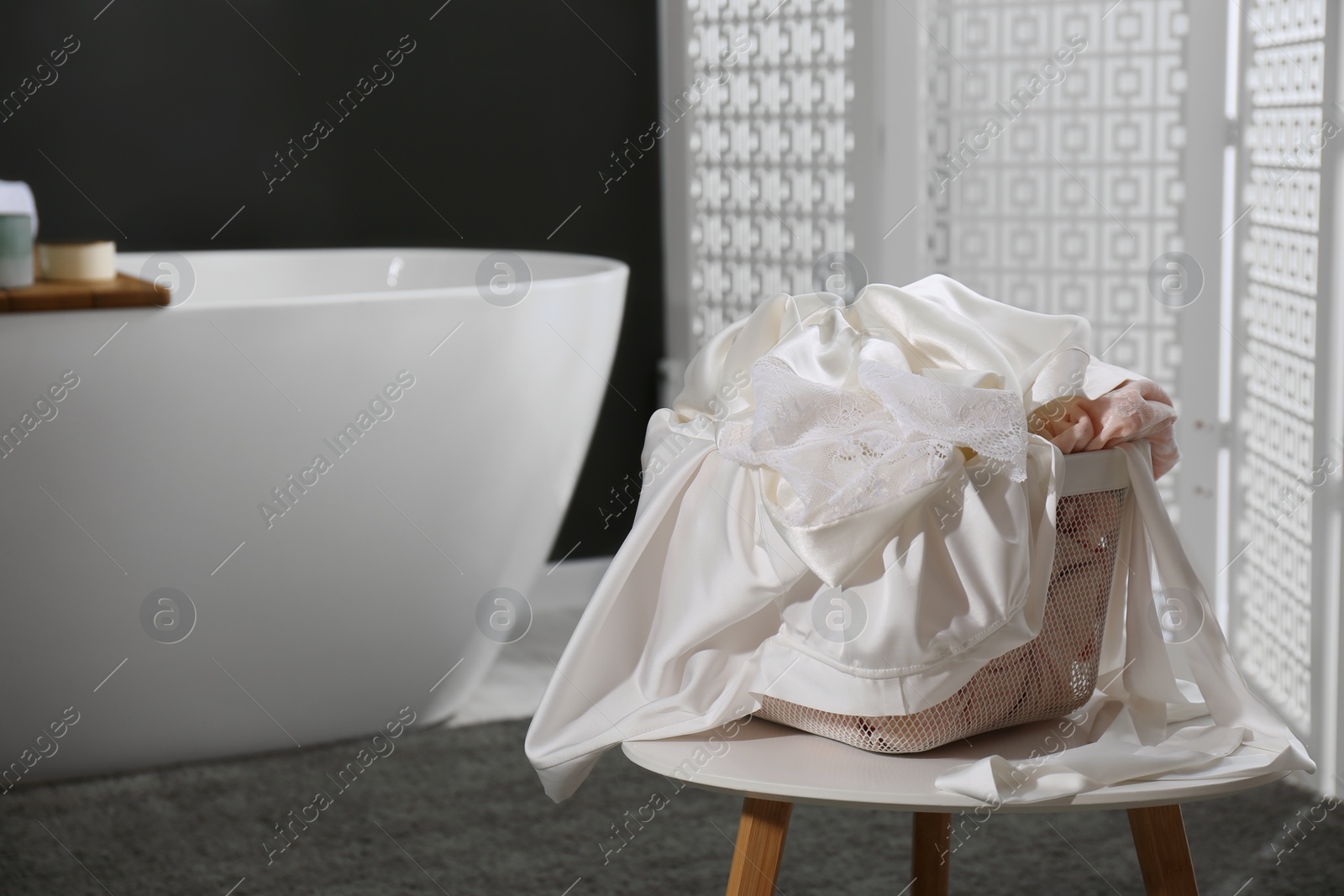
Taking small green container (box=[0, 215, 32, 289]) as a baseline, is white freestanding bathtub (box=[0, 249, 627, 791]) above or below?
below

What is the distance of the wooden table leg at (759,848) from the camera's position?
33.2 inches

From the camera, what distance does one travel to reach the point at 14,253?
185 cm

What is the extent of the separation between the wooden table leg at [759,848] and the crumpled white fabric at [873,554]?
0.07 metres

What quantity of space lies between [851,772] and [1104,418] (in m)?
0.28

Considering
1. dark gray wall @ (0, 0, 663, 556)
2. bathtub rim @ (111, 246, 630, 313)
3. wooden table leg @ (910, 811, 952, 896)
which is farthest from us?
dark gray wall @ (0, 0, 663, 556)

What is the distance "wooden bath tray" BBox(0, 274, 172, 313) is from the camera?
5.93ft

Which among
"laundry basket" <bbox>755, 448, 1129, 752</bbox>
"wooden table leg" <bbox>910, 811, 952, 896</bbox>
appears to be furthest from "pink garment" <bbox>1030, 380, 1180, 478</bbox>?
"wooden table leg" <bbox>910, 811, 952, 896</bbox>

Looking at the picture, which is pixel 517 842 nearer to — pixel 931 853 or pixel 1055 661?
pixel 931 853

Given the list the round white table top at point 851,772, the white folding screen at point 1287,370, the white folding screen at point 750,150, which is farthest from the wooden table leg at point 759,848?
the white folding screen at point 750,150

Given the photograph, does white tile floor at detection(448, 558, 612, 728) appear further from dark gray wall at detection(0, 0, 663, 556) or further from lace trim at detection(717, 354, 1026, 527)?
lace trim at detection(717, 354, 1026, 527)

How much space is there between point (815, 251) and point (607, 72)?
0.74 m

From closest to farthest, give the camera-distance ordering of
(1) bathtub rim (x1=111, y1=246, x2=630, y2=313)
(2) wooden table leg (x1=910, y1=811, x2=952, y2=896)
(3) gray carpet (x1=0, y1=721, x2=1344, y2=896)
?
(2) wooden table leg (x1=910, y1=811, x2=952, y2=896) < (3) gray carpet (x1=0, y1=721, x2=1344, y2=896) < (1) bathtub rim (x1=111, y1=246, x2=630, y2=313)

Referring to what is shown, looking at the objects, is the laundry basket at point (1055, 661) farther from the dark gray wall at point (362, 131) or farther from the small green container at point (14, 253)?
the dark gray wall at point (362, 131)

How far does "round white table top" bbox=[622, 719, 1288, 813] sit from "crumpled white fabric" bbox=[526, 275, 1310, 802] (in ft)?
0.04
